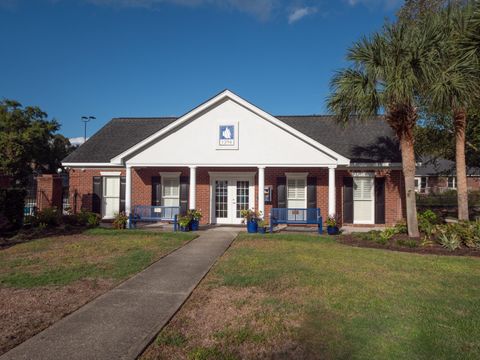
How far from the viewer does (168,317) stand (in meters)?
4.88

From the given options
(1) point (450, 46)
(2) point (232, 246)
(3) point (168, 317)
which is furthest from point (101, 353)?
(1) point (450, 46)

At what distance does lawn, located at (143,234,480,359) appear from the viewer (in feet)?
13.0

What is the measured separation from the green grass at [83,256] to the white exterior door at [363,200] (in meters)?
7.60

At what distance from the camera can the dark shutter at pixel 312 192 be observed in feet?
50.6

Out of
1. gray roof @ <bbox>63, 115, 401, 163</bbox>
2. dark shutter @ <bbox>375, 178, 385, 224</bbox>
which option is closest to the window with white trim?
gray roof @ <bbox>63, 115, 401, 163</bbox>

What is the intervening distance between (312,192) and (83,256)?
32.0ft

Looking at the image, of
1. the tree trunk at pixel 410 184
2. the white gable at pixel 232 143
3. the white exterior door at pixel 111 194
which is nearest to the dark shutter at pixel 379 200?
the white gable at pixel 232 143

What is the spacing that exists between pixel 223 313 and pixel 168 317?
0.78 meters

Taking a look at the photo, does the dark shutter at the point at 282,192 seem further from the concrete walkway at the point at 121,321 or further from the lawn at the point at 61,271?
the concrete walkway at the point at 121,321

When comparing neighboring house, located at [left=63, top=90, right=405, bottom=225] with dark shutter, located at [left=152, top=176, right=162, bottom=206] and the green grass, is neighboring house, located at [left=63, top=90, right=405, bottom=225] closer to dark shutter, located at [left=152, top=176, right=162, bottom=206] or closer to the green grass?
dark shutter, located at [left=152, top=176, right=162, bottom=206]

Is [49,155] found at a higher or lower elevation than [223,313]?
higher

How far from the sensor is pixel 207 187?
16188 millimetres

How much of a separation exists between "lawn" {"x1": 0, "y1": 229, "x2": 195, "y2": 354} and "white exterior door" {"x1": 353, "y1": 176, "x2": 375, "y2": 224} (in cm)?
763

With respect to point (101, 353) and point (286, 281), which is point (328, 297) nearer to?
point (286, 281)
